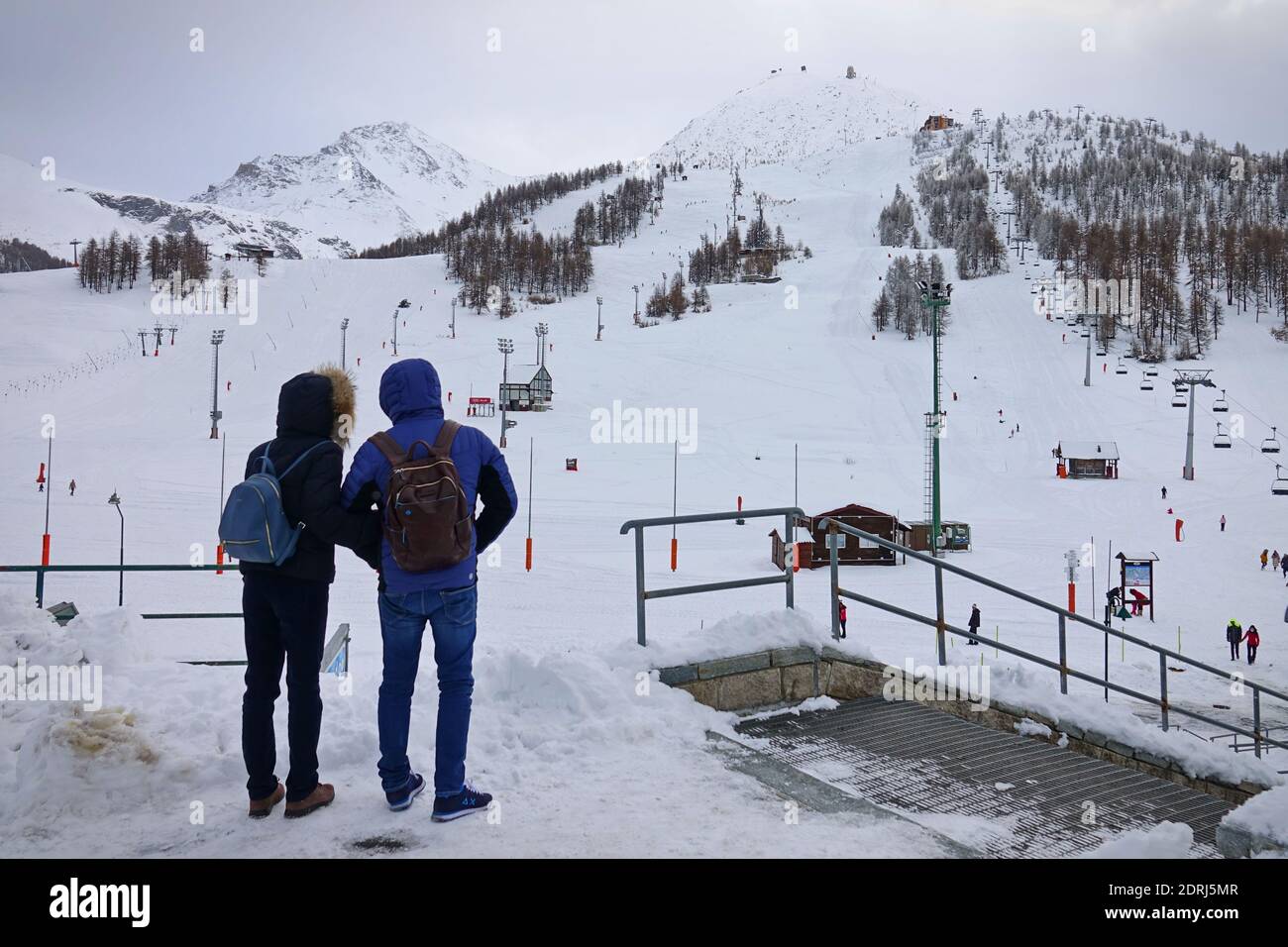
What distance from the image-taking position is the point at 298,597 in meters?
3.94

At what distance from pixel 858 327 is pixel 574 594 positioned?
5470 centimetres

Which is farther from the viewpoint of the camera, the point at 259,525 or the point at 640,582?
the point at 640,582

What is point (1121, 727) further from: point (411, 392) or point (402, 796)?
point (411, 392)

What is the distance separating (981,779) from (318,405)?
14.3ft

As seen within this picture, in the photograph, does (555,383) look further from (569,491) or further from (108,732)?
(108,732)

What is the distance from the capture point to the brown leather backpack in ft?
12.3

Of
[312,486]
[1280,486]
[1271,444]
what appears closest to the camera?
[312,486]

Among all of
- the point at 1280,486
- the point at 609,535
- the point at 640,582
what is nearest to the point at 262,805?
the point at 640,582

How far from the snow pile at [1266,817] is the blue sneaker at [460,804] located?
3.32 metres

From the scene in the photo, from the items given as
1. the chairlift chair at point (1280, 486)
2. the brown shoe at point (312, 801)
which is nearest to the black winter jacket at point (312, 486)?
the brown shoe at point (312, 801)

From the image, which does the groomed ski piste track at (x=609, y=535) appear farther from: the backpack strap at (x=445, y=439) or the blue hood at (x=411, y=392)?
the blue hood at (x=411, y=392)

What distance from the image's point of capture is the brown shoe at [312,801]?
3.96m

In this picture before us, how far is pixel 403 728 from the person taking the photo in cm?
402

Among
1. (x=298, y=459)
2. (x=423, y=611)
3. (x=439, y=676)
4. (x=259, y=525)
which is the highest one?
(x=298, y=459)
